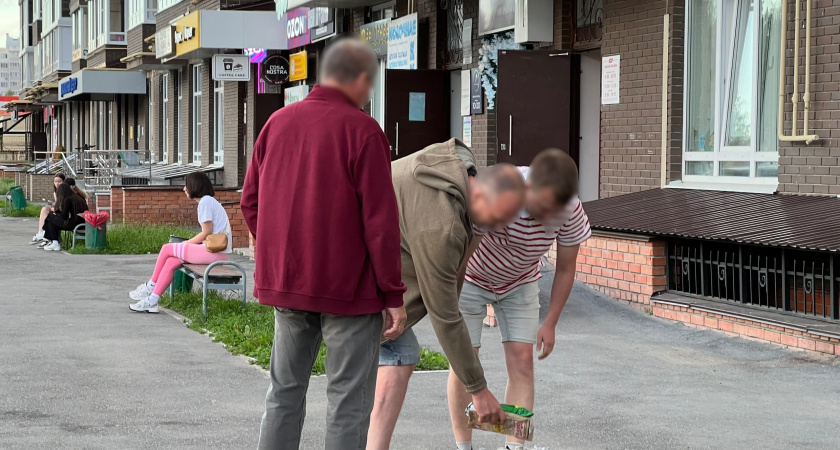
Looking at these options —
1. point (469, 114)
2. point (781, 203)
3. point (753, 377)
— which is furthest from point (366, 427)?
point (469, 114)

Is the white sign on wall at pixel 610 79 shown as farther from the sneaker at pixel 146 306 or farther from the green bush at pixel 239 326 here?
the sneaker at pixel 146 306

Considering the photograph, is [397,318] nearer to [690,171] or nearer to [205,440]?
[205,440]

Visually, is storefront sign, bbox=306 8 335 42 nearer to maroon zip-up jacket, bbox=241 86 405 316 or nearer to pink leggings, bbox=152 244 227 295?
pink leggings, bbox=152 244 227 295

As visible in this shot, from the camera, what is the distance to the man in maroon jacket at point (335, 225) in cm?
420

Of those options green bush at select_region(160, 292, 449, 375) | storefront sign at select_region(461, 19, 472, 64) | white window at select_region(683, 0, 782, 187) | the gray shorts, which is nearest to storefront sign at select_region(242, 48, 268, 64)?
storefront sign at select_region(461, 19, 472, 64)

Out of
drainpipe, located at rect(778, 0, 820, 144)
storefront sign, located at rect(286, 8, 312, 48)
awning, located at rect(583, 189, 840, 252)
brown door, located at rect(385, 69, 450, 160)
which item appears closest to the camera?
awning, located at rect(583, 189, 840, 252)

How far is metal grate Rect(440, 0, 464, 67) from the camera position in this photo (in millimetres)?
16994

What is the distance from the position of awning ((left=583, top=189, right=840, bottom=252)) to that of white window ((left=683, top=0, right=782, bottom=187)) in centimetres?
35

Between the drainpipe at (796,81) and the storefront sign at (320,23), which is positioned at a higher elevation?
the storefront sign at (320,23)

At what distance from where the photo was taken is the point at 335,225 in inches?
166

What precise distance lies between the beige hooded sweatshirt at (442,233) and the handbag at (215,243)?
6.71 metres

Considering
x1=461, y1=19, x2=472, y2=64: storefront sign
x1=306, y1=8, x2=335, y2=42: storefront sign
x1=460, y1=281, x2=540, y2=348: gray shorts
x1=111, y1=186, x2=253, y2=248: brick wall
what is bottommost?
x1=111, y1=186, x2=253, y2=248: brick wall

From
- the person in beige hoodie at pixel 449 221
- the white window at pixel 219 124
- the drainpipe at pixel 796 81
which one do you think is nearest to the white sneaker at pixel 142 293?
the drainpipe at pixel 796 81

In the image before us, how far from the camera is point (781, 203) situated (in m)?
9.89
